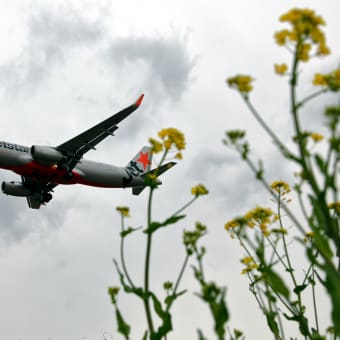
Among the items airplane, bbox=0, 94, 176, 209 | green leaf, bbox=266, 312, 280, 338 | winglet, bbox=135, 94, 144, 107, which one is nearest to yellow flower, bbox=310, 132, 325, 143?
green leaf, bbox=266, 312, 280, 338

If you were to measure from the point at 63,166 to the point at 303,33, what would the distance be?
1619 inches

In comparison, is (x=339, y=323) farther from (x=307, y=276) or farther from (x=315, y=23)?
(x=307, y=276)

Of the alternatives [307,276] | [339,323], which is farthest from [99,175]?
[339,323]

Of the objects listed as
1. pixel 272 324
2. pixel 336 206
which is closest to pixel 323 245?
pixel 336 206

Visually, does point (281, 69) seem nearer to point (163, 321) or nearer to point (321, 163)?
point (321, 163)

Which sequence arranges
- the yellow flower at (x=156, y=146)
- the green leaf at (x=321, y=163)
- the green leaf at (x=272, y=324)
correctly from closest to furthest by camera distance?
the green leaf at (x=321, y=163)
the green leaf at (x=272, y=324)
the yellow flower at (x=156, y=146)

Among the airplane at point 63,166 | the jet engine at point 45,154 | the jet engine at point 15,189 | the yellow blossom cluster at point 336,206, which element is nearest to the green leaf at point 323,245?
the yellow blossom cluster at point 336,206

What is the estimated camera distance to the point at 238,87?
2889 millimetres

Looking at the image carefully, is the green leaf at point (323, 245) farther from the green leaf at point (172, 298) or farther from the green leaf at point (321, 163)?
the green leaf at point (172, 298)

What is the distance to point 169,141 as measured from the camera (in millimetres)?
3965

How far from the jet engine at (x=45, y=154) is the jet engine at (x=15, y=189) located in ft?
29.7

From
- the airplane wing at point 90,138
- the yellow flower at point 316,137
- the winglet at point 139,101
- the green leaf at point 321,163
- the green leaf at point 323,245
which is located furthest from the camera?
the airplane wing at point 90,138

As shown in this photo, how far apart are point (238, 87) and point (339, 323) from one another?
55.7 inches

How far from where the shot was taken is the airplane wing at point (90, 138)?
38619mm
